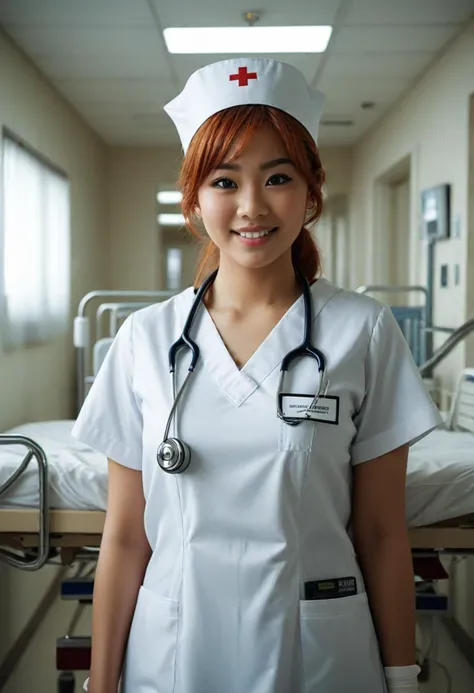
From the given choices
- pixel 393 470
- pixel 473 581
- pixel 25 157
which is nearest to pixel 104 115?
pixel 25 157

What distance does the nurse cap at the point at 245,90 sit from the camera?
37.9 inches

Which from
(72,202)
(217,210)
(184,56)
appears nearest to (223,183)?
(217,210)

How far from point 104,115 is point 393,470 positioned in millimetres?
4492

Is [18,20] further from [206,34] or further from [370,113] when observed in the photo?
[370,113]

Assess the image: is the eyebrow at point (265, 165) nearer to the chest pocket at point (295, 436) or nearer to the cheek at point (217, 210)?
the cheek at point (217, 210)

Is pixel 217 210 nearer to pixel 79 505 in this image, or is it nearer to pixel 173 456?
pixel 173 456

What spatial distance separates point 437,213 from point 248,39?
125 centimetres

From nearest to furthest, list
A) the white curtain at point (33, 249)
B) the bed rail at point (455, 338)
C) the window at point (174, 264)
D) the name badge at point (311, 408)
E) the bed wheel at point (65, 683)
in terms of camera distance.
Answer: the name badge at point (311, 408), the bed wheel at point (65, 683), the bed rail at point (455, 338), the white curtain at point (33, 249), the window at point (174, 264)

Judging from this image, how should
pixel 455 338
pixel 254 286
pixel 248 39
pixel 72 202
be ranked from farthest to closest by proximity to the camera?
pixel 72 202
pixel 248 39
pixel 455 338
pixel 254 286

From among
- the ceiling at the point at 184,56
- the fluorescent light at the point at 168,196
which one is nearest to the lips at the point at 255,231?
the ceiling at the point at 184,56

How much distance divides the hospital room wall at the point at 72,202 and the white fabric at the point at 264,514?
262 centimetres

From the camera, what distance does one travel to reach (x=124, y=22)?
10.8 ft

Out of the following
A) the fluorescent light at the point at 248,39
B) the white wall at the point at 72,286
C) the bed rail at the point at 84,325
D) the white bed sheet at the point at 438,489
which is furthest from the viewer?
the fluorescent light at the point at 248,39

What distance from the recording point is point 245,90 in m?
→ 0.96
